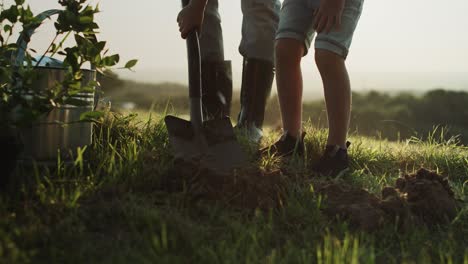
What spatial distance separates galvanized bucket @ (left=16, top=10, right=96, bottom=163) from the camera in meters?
2.38

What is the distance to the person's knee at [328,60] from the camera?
2824 mm

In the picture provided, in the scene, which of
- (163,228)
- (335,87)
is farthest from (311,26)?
(163,228)

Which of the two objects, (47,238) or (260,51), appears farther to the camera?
(260,51)

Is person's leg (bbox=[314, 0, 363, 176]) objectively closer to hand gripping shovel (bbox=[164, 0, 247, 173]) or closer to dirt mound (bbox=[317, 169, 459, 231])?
dirt mound (bbox=[317, 169, 459, 231])

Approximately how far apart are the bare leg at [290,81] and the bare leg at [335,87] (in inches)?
7.8

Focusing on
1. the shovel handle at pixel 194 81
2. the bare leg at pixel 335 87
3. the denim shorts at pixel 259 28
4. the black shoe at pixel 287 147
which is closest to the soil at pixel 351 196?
the shovel handle at pixel 194 81

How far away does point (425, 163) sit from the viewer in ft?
12.3

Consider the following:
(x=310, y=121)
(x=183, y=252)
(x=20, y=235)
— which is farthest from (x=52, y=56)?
(x=310, y=121)

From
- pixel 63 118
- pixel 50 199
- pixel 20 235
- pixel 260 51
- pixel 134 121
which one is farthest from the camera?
pixel 260 51

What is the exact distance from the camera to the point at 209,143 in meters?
2.61

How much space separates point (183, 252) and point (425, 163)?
2.53m

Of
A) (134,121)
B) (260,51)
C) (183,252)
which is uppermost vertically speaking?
(260,51)

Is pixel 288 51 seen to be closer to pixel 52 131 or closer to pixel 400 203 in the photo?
pixel 400 203

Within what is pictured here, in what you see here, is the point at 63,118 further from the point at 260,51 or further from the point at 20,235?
the point at 260,51
